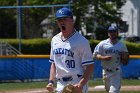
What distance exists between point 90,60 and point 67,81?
436mm

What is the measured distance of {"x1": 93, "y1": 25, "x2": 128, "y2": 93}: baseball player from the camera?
11.5m

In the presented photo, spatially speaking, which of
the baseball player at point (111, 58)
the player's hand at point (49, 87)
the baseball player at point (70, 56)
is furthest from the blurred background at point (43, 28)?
the baseball player at point (70, 56)

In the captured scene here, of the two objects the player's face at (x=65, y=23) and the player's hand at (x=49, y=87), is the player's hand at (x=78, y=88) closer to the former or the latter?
the player's hand at (x=49, y=87)

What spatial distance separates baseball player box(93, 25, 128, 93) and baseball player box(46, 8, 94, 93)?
14.6 ft

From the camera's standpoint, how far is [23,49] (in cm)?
3062

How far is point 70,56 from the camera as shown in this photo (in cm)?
700

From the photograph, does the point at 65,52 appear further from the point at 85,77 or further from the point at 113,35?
the point at 113,35

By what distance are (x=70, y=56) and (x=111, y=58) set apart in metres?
4.85

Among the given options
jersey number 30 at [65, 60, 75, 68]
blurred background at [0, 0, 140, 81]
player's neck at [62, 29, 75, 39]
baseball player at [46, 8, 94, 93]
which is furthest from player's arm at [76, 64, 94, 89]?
blurred background at [0, 0, 140, 81]

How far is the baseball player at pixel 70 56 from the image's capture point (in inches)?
270

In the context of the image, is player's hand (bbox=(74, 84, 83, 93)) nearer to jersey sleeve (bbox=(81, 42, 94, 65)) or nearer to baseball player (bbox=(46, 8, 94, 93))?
baseball player (bbox=(46, 8, 94, 93))

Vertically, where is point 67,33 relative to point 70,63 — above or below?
above

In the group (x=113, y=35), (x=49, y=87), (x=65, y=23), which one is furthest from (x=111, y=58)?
(x=65, y=23)

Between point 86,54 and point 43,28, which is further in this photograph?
point 43,28
